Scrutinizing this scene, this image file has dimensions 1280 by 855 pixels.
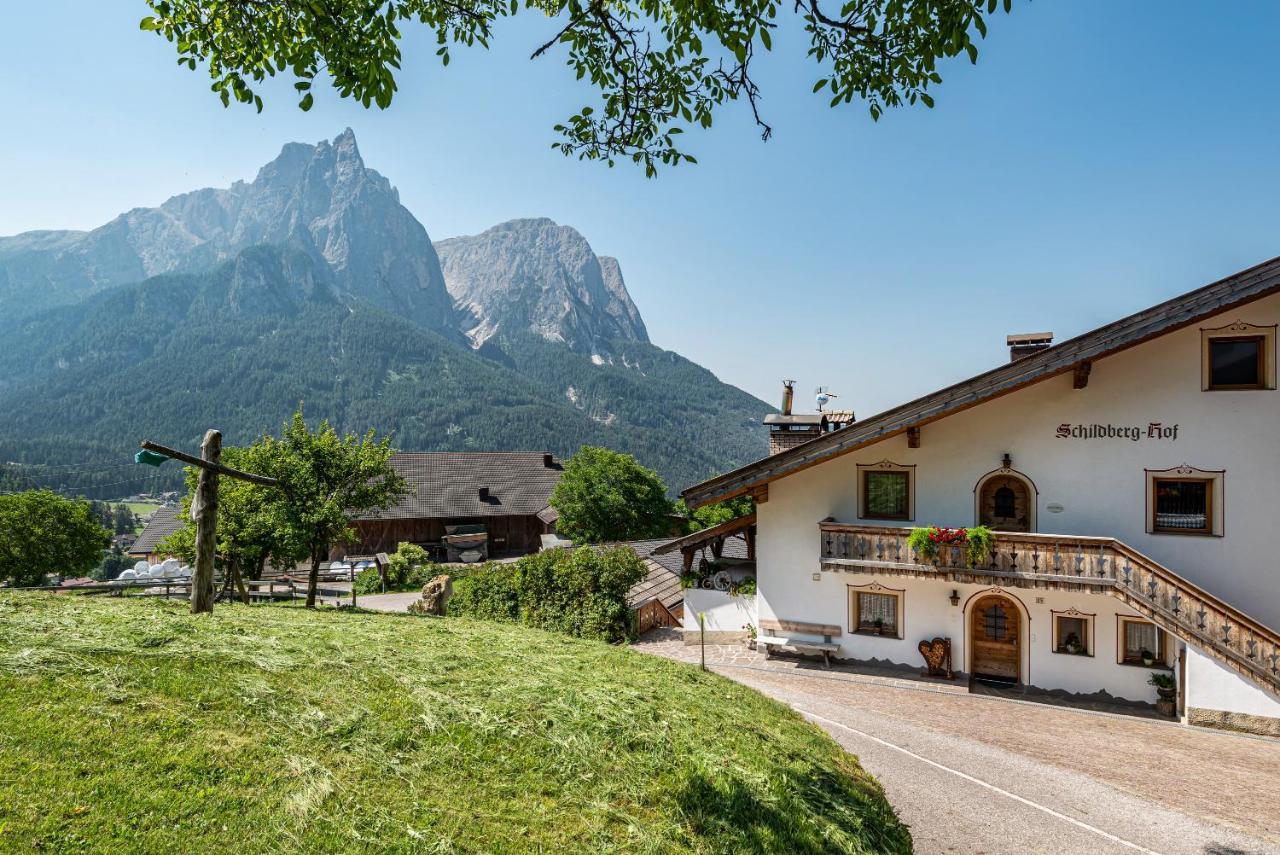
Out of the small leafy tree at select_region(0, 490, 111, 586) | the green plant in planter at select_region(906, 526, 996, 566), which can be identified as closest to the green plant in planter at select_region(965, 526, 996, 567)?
the green plant in planter at select_region(906, 526, 996, 566)

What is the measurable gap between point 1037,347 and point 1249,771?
33.3 feet

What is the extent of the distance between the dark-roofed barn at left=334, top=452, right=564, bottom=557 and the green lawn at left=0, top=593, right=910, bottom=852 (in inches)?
1639

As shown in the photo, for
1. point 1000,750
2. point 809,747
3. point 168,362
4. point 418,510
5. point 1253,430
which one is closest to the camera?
point 809,747

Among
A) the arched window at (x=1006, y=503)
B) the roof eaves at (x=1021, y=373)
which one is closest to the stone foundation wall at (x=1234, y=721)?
the arched window at (x=1006, y=503)

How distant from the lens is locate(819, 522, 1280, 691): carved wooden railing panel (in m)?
12.0

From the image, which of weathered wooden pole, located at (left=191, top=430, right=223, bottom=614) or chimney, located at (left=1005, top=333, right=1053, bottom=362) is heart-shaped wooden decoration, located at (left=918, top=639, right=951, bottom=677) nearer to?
chimney, located at (left=1005, top=333, right=1053, bottom=362)

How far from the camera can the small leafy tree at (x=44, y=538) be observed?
29750 millimetres

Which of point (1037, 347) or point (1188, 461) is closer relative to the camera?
point (1188, 461)

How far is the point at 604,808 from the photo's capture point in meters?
5.23

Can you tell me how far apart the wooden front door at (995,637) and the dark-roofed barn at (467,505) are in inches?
1556

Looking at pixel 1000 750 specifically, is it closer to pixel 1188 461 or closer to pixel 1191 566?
Answer: pixel 1191 566

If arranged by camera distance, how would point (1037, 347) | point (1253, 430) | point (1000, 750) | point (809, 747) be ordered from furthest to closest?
1. point (1037, 347)
2. point (1253, 430)
3. point (1000, 750)
4. point (809, 747)

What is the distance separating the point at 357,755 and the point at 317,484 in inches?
663

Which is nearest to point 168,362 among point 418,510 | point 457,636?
point 418,510
